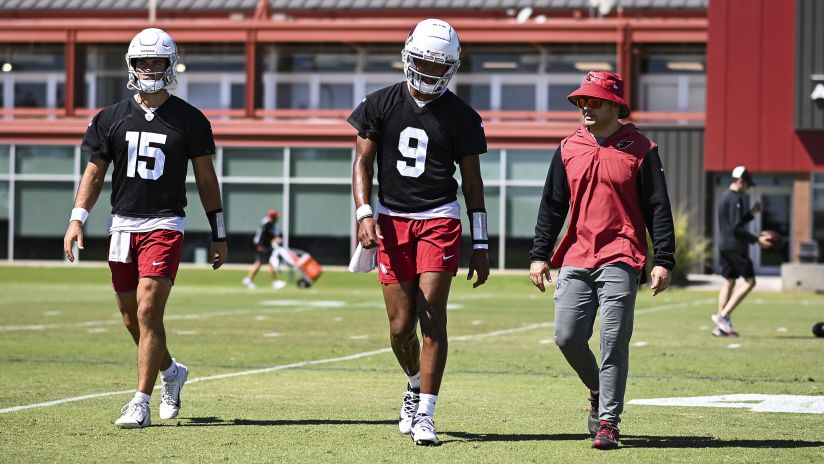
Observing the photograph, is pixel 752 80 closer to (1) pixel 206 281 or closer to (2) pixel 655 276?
(1) pixel 206 281

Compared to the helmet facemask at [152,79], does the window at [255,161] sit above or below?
above

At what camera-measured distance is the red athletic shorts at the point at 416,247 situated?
313 inches

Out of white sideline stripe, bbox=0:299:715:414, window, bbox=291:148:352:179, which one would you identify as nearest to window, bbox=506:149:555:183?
window, bbox=291:148:352:179

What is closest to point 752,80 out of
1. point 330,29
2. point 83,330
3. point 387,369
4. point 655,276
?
point 330,29

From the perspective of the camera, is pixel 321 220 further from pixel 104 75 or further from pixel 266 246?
pixel 266 246

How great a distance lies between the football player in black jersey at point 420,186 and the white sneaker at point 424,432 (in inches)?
8.6

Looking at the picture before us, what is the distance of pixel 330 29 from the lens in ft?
136

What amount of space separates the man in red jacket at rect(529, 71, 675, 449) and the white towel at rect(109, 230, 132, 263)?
7.31 ft

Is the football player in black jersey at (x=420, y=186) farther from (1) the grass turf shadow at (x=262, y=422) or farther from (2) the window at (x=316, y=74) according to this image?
(2) the window at (x=316, y=74)

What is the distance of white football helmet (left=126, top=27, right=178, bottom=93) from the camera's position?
8.39 metres

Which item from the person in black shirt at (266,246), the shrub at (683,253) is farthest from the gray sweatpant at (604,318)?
the shrub at (683,253)

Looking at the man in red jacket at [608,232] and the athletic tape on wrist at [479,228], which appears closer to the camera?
the man in red jacket at [608,232]

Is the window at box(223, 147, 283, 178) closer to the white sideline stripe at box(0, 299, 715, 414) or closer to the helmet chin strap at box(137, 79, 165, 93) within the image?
the white sideline stripe at box(0, 299, 715, 414)

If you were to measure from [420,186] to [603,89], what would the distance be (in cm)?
107
